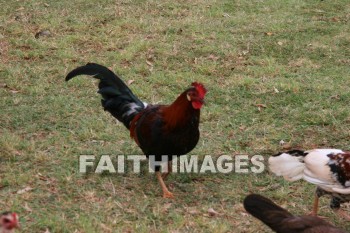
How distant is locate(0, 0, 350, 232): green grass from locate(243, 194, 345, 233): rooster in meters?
0.78

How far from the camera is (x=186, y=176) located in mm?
5934

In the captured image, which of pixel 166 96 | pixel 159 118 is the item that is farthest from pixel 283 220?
pixel 166 96

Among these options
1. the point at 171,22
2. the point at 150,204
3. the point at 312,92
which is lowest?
the point at 150,204

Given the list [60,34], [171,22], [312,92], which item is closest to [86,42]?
[60,34]

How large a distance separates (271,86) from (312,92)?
0.52 meters

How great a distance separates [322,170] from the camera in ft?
16.5

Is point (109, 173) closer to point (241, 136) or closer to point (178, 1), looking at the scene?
point (241, 136)

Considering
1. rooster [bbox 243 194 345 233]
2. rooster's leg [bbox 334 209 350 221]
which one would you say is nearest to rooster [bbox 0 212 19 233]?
rooster [bbox 243 194 345 233]

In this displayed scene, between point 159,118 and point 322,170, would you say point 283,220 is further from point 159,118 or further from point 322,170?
point 159,118

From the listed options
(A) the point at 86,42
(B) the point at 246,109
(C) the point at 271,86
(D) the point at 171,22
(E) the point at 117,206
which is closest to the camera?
(E) the point at 117,206

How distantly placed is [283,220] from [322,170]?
996 millimetres

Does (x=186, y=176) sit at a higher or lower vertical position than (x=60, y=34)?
lower

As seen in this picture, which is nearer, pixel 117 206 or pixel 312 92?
pixel 117 206

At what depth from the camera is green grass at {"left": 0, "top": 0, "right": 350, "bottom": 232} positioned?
5.32 meters
